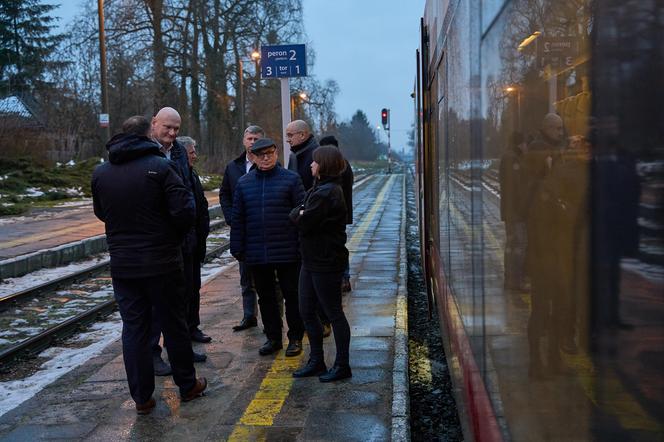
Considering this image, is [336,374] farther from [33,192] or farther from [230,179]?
[33,192]

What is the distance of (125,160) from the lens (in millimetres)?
4016

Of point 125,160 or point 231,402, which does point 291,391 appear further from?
point 125,160

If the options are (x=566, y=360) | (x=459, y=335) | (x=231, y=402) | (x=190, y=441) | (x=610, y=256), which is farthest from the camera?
(x=231, y=402)

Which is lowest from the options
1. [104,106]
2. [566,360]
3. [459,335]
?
[459,335]

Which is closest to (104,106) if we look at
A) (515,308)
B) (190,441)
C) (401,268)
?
(401,268)

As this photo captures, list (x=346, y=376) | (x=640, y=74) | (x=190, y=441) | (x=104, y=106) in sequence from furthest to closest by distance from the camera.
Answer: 1. (x=104, y=106)
2. (x=346, y=376)
3. (x=190, y=441)
4. (x=640, y=74)

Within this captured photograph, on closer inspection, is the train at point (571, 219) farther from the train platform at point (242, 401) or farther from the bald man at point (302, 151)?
the bald man at point (302, 151)

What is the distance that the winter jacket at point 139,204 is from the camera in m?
3.99

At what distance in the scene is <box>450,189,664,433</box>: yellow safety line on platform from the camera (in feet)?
3.57

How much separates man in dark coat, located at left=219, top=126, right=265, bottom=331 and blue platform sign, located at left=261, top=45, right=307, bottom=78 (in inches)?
223

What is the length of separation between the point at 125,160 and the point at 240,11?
3236 centimetres

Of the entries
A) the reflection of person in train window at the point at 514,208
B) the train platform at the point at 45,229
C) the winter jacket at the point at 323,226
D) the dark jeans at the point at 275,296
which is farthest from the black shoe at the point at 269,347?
the train platform at the point at 45,229

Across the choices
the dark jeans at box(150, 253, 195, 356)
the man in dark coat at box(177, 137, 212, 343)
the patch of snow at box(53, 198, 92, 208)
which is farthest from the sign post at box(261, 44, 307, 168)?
the patch of snow at box(53, 198, 92, 208)

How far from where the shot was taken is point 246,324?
6.37 m
